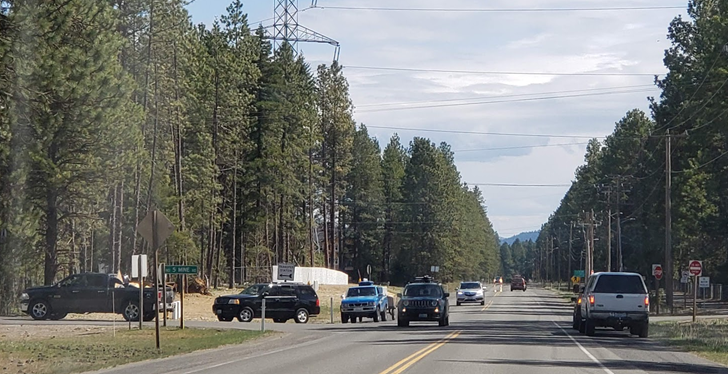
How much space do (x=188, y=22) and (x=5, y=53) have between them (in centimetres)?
3792

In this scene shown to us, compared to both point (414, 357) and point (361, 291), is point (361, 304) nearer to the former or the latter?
point (361, 291)

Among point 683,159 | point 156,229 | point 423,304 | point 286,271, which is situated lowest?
point 423,304

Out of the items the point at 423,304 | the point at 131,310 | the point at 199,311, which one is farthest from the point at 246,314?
the point at 423,304

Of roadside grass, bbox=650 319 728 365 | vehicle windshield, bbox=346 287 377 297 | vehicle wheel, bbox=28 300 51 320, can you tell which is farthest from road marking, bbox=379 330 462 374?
vehicle wheel, bbox=28 300 51 320

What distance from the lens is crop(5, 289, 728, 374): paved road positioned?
19641mm

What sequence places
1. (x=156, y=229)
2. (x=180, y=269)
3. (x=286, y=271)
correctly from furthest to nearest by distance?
(x=286, y=271) < (x=180, y=269) < (x=156, y=229)

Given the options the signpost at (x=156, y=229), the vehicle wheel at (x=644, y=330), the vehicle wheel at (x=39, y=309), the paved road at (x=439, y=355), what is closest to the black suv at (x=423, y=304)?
the paved road at (x=439, y=355)

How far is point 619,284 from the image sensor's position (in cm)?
3170

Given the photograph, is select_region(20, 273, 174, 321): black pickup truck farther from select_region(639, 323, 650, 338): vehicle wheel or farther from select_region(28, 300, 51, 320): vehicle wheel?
select_region(639, 323, 650, 338): vehicle wheel

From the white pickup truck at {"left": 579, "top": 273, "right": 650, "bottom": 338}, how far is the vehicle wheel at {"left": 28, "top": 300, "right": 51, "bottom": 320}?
806 inches

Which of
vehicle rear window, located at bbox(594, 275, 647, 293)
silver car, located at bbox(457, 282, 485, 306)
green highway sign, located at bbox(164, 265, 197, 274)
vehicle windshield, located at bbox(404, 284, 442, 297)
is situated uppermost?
green highway sign, located at bbox(164, 265, 197, 274)

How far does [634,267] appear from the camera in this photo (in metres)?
88.3

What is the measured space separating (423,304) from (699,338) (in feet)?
31.8

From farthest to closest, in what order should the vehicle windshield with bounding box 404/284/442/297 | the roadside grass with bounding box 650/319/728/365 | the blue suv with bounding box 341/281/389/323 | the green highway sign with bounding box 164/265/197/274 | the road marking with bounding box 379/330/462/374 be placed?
the blue suv with bounding box 341/281/389/323
the vehicle windshield with bounding box 404/284/442/297
the green highway sign with bounding box 164/265/197/274
the roadside grass with bounding box 650/319/728/365
the road marking with bounding box 379/330/462/374
